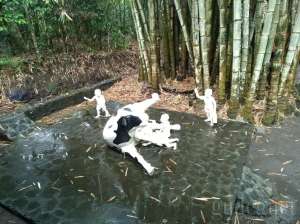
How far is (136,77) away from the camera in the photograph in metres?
5.95

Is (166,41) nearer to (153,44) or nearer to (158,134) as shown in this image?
(153,44)

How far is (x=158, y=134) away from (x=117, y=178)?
2.19 feet

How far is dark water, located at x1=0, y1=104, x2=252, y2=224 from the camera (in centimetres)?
259

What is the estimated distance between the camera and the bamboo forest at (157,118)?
2.75 meters

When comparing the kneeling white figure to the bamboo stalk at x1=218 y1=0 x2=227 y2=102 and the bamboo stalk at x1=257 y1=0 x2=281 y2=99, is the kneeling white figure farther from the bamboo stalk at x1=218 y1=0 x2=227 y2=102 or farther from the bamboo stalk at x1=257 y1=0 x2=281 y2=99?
the bamboo stalk at x1=257 y1=0 x2=281 y2=99

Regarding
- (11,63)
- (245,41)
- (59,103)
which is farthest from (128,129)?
(11,63)

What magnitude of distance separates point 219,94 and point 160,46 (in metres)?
1.33

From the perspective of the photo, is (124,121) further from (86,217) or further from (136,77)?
(136,77)

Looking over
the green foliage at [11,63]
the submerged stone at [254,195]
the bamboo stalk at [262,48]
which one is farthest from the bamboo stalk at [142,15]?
the submerged stone at [254,195]

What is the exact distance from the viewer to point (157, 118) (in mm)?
4215

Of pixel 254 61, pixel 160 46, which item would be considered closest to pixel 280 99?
pixel 254 61

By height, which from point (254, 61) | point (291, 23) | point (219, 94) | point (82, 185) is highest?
point (291, 23)

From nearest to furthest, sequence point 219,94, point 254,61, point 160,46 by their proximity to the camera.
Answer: point 254,61
point 219,94
point 160,46

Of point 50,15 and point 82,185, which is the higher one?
point 50,15
